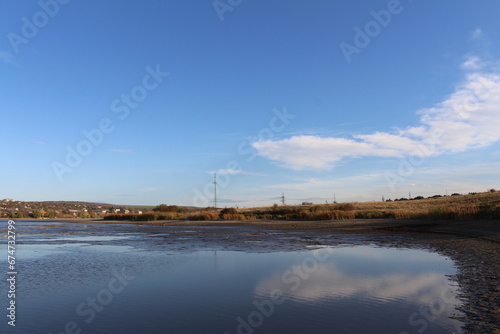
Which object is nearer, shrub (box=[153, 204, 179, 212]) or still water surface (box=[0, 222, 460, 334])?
still water surface (box=[0, 222, 460, 334])

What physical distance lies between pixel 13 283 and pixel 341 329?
8.34m

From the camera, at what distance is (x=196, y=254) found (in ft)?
49.8

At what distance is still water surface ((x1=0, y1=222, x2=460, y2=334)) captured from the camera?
615 cm

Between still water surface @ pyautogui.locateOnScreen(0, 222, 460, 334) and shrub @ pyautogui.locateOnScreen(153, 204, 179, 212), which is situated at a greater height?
shrub @ pyautogui.locateOnScreen(153, 204, 179, 212)

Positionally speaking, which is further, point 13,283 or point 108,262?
point 108,262

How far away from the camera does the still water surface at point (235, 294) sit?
6148 millimetres

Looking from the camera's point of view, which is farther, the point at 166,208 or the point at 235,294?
the point at 166,208

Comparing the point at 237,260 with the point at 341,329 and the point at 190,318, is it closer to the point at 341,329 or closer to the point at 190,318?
the point at 190,318

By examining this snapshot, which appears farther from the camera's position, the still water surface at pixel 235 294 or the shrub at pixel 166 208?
the shrub at pixel 166 208

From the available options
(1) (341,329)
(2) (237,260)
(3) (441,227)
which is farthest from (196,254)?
(3) (441,227)

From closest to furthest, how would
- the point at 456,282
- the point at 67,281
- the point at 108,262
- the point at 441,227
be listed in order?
1. the point at 456,282
2. the point at 67,281
3. the point at 108,262
4. the point at 441,227

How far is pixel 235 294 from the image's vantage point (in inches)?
327

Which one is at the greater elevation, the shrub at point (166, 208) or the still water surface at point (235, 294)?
the shrub at point (166, 208)

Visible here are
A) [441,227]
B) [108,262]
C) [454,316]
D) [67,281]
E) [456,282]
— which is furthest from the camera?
[441,227]
